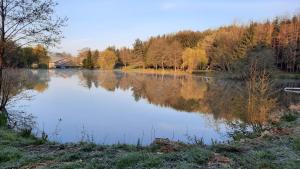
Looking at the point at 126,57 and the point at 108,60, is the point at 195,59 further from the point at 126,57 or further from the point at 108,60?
the point at 108,60

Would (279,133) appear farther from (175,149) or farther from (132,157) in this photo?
(132,157)

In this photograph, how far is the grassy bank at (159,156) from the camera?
550cm

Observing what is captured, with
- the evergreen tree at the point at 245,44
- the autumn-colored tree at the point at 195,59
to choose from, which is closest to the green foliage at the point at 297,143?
the evergreen tree at the point at 245,44

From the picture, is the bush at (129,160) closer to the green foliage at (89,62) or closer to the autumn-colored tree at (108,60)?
the autumn-colored tree at (108,60)

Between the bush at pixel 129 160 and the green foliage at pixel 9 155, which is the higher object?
the bush at pixel 129 160

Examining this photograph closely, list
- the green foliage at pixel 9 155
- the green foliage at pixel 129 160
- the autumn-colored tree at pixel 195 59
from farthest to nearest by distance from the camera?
the autumn-colored tree at pixel 195 59 → the green foliage at pixel 9 155 → the green foliage at pixel 129 160

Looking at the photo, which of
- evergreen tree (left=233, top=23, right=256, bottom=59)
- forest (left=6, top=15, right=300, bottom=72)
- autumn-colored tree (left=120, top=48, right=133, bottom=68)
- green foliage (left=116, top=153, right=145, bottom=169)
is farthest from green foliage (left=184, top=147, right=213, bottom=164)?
autumn-colored tree (left=120, top=48, right=133, bottom=68)

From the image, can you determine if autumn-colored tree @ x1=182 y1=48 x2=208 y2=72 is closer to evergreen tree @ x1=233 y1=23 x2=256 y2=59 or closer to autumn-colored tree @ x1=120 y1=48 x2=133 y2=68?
evergreen tree @ x1=233 y1=23 x2=256 y2=59

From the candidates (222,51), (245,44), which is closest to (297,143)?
(245,44)

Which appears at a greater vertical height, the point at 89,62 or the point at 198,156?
the point at 89,62

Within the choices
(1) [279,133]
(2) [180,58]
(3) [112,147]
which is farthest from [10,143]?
(2) [180,58]

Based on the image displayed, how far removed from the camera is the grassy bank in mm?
5504

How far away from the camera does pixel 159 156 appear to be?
5863 mm

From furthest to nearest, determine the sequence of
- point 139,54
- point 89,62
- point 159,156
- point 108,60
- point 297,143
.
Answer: point 89,62
point 108,60
point 139,54
point 297,143
point 159,156
